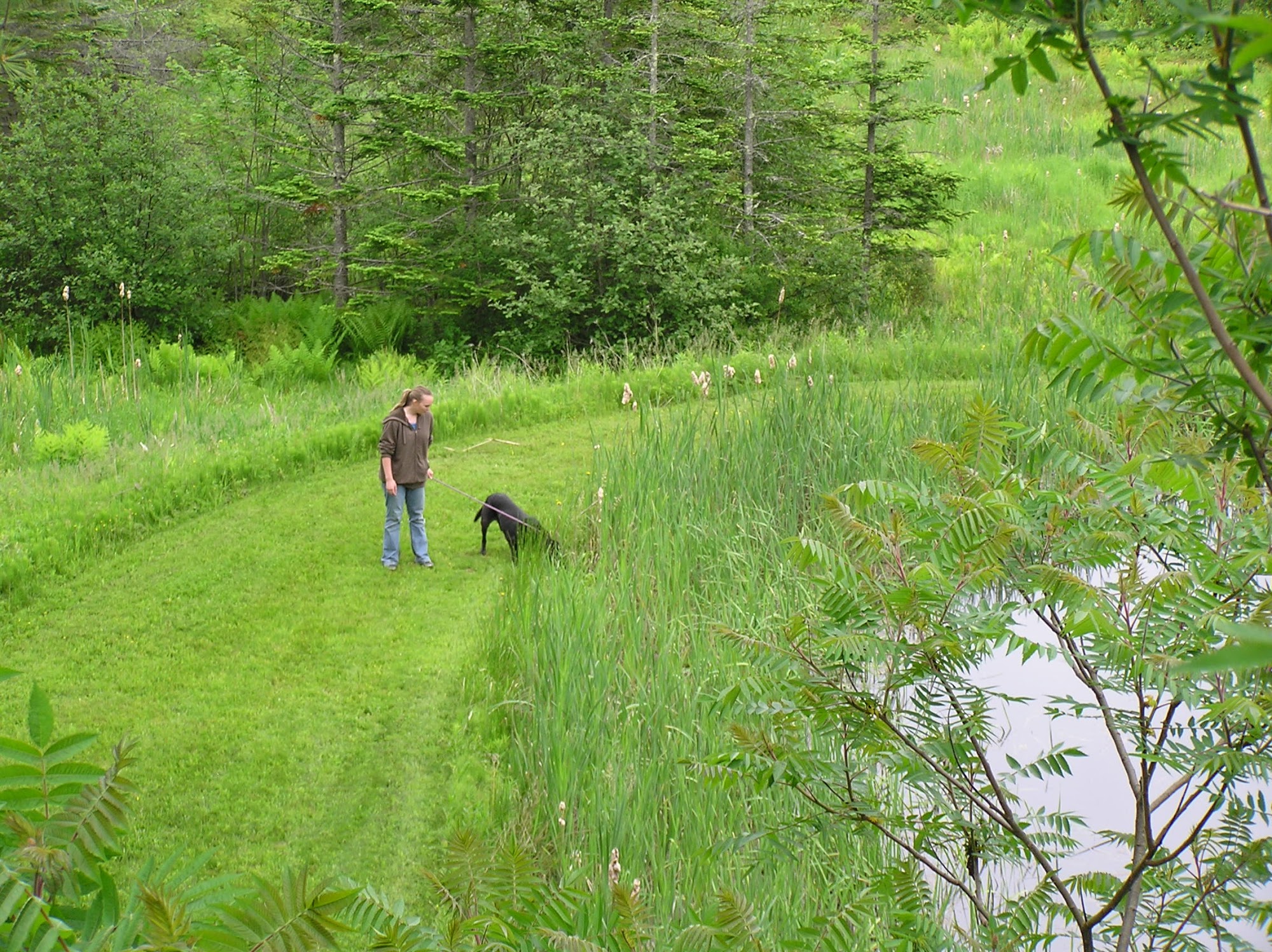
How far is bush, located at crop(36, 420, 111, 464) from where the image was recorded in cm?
1072

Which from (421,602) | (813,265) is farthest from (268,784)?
(813,265)

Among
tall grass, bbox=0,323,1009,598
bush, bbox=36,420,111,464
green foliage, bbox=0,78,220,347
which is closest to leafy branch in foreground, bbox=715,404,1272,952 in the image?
tall grass, bbox=0,323,1009,598

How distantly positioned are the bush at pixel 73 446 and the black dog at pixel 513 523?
4.22 m

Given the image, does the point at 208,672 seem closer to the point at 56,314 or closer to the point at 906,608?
the point at 906,608

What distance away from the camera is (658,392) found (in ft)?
43.4

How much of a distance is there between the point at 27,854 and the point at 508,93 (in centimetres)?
1761

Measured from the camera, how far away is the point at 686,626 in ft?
22.0

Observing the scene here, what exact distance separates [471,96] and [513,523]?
10332 mm

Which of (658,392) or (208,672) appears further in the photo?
(658,392)

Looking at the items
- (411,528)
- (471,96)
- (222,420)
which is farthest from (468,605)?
(471,96)

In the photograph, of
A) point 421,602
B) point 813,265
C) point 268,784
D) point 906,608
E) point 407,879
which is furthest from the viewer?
point 813,265

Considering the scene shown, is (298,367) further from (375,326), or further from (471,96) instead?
(471,96)

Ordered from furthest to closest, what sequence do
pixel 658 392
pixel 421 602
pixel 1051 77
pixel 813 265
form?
pixel 813 265
pixel 658 392
pixel 421 602
pixel 1051 77

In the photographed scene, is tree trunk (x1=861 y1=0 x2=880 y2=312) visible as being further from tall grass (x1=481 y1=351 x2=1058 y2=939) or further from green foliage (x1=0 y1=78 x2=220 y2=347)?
green foliage (x1=0 y1=78 x2=220 y2=347)
